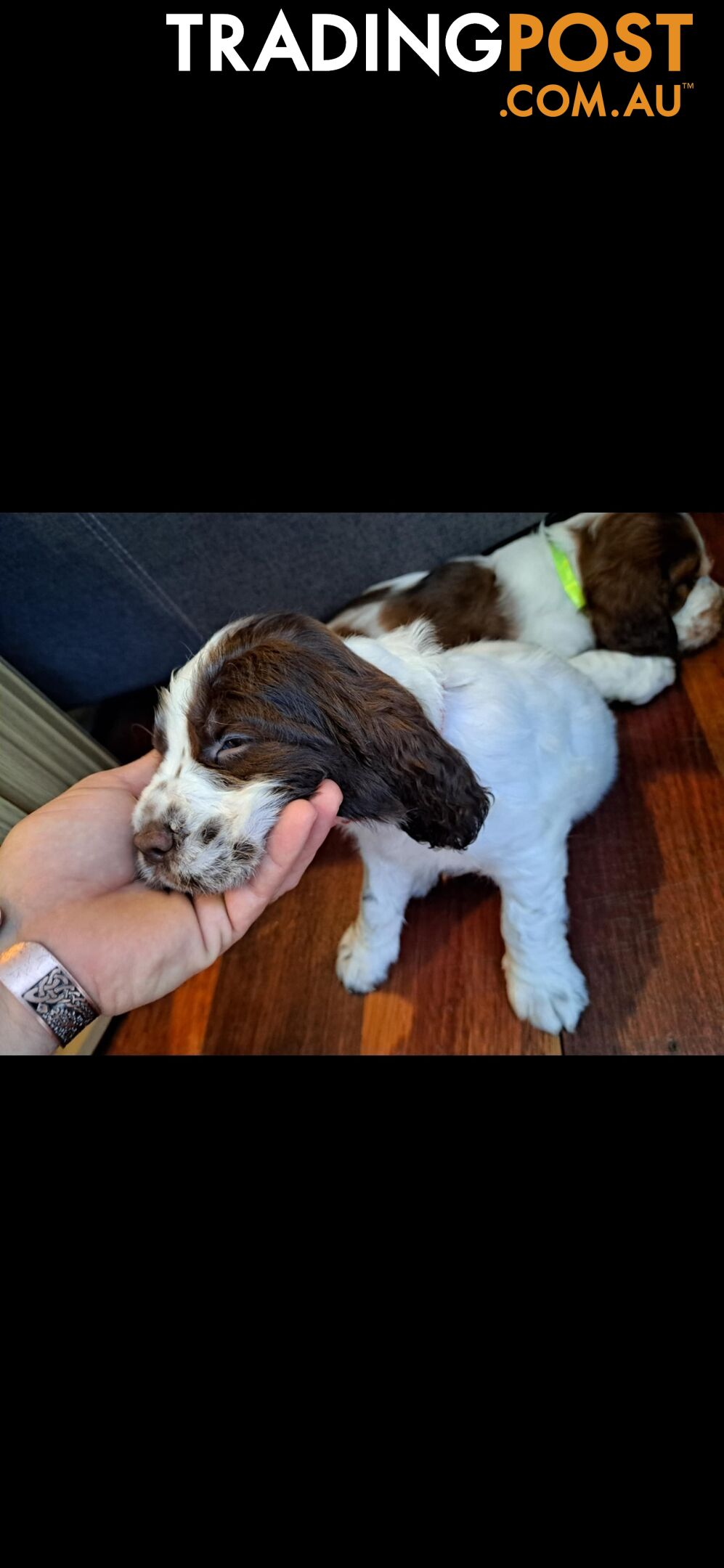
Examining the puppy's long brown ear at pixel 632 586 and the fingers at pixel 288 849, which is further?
the puppy's long brown ear at pixel 632 586

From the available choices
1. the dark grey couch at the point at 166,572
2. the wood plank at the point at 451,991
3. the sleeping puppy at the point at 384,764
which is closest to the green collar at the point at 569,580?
the dark grey couch at the point at 166,572

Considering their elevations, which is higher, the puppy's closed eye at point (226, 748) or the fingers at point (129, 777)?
the puppy's closed eye at point (226, 748)

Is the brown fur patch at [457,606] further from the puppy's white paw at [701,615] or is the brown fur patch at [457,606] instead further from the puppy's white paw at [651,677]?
the puppy's white paw at [701,615]

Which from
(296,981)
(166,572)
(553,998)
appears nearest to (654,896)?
(553,998)

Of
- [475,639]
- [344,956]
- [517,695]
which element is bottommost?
[344,956]

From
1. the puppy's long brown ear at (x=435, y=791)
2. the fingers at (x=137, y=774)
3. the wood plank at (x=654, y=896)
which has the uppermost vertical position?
the fingers at (x=137, y=774)

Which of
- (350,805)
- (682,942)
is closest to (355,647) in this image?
(350,805)

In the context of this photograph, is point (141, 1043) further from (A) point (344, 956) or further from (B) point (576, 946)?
(B) point (576, 946)
